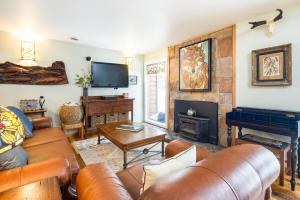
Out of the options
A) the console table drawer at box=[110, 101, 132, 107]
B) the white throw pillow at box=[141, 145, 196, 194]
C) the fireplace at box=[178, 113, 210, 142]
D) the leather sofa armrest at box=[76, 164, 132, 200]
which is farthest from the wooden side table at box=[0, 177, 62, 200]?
the console table drawer at box=[110, 101, 132, 107]

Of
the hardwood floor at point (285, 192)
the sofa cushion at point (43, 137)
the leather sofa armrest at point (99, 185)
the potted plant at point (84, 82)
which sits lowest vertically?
the hardwood floor at point (285, 192)

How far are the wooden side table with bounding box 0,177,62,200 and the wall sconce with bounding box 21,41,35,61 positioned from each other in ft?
11.2

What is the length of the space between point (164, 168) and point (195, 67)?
10.0 feet

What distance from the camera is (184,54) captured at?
3.80m

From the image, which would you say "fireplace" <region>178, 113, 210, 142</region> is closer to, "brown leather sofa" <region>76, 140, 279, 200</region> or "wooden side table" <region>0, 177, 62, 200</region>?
"brown leather sofa" <region>76, 140, 279, 200</region>

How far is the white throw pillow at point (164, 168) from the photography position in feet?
2.51

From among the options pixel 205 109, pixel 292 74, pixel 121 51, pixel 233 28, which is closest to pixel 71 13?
pixel 121 51

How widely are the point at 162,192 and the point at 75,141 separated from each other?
3448mm

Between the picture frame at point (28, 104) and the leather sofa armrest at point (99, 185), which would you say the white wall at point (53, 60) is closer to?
the picture frame at point (28, 104)

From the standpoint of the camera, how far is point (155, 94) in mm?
5223

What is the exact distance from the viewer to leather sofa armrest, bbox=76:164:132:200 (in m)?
0.79

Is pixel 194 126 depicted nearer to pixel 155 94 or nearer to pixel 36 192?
pixel 155 94

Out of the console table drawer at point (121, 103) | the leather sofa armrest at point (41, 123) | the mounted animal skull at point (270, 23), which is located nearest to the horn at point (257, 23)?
the mounted animal skull at point (270, 23)

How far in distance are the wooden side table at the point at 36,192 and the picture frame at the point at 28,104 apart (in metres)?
3.11
